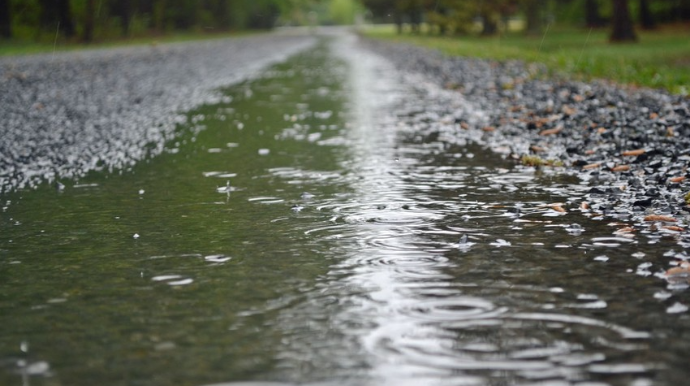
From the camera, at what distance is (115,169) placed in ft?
36.1

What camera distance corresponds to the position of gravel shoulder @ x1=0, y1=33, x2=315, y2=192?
1162cm

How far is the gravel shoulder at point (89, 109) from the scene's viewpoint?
1162cm

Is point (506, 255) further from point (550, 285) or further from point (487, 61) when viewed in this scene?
point (487, 61)

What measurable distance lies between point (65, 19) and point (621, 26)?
121 ft

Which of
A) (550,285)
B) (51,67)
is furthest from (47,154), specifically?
(51,67)

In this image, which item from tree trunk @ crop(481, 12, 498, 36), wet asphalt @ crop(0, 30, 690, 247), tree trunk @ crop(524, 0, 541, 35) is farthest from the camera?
tree trunk @ crop(481, 12, 498, 36)

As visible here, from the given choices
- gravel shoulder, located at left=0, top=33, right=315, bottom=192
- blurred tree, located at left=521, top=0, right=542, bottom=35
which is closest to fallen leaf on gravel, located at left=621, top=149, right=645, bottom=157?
gravel shoulder, located at left=0, top=33, right=315, bottom=192

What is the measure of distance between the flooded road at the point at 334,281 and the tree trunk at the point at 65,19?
54400 mm

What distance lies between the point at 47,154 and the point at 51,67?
2079cm

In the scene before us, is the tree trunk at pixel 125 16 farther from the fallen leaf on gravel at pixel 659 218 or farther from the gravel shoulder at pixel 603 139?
the fallen leaf on gravel at pixel 659 218

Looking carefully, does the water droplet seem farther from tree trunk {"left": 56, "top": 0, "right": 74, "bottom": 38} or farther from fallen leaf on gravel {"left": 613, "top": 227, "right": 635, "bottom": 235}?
tree trunk {"left": 56, "top": 0, "right": 74, "bottom": 38}

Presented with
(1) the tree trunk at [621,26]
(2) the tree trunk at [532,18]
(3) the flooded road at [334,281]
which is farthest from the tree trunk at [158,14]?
(3) the flooded road at [334,281]

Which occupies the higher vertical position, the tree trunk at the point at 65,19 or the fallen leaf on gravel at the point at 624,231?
the tree trunk at the point at 65,19

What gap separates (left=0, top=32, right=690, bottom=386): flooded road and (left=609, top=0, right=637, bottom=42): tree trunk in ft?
105
